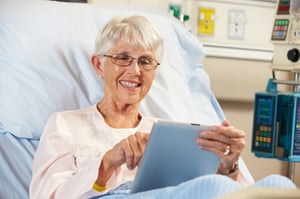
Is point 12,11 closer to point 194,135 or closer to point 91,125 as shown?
point 91,125

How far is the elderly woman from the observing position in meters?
1.28

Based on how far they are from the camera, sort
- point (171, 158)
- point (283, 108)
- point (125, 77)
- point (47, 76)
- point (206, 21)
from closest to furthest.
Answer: point (171, 158)
point (125, 77)
point (47, 76)
point (283, 108)
point (206, 21)

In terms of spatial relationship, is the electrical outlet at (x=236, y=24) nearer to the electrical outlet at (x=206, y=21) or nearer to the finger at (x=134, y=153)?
the electrical outlet at (x=206, y=21)

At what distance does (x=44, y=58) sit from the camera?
1688 millimetres

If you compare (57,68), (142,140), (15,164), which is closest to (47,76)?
(57,68)

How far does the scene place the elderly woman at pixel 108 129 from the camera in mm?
1280

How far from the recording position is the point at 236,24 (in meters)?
2.45

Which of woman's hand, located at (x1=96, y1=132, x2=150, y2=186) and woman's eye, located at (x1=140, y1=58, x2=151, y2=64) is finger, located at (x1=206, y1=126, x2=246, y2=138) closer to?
A: woman's hand, located at (x1=96, y1=132, x2=150, y2=186)

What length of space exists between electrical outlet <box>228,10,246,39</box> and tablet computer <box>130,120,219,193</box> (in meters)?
1.27

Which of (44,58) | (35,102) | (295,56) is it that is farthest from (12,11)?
(295,56)

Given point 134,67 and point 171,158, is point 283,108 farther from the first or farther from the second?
point 171,158

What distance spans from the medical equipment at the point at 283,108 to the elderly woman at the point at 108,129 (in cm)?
39

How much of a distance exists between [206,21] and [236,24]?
0.17 metres

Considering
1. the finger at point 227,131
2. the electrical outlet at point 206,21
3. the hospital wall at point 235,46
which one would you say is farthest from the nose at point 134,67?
the electrical outlet at point 206,21
